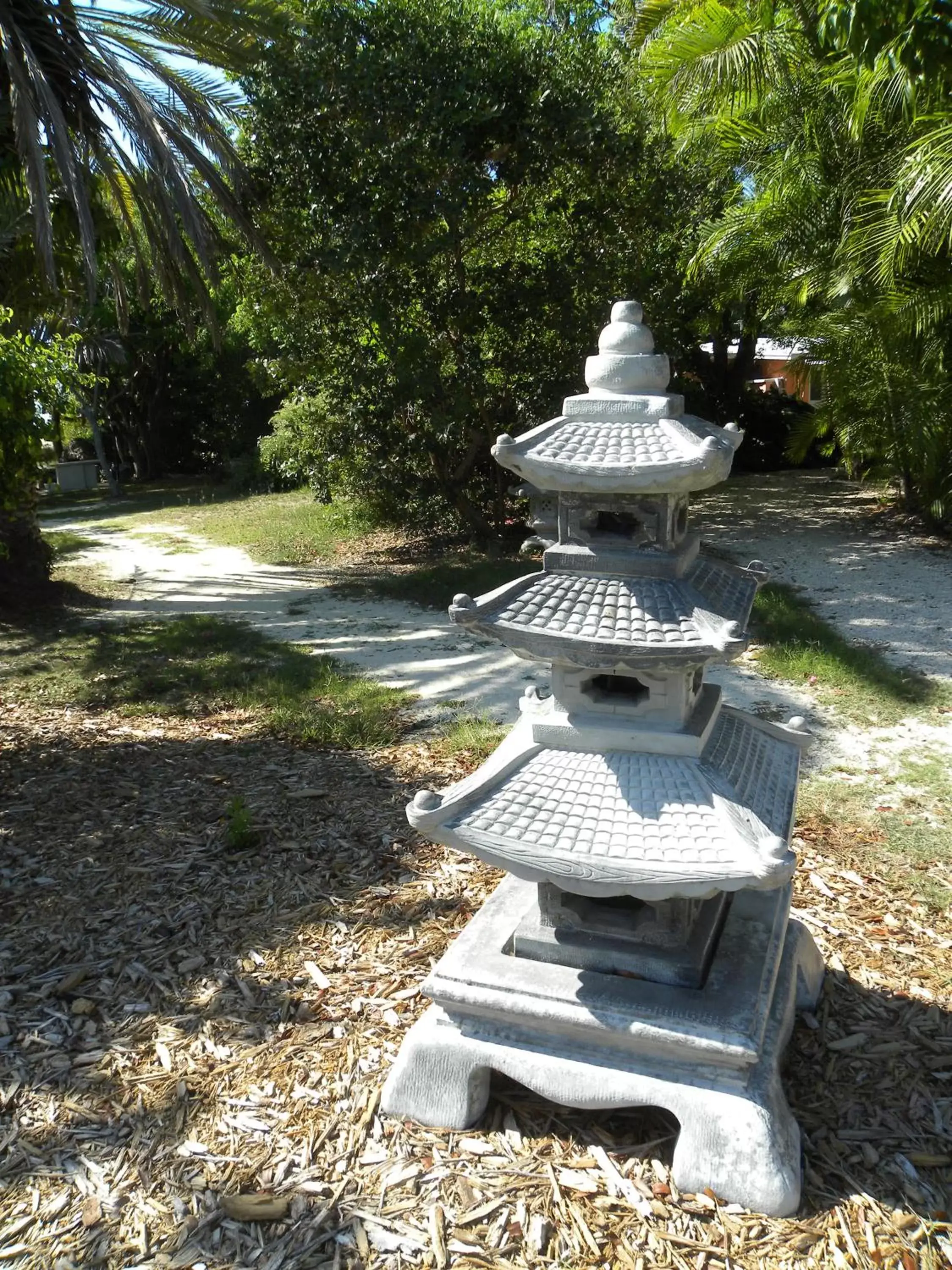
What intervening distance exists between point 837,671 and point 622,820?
19.3 ft

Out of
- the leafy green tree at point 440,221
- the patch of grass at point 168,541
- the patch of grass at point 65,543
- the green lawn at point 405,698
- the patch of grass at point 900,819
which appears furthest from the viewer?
the patch of grass at point 168,541

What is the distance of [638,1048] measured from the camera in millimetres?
3215

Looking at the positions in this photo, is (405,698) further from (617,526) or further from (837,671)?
(617,526)

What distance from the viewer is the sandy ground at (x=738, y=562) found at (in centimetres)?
823

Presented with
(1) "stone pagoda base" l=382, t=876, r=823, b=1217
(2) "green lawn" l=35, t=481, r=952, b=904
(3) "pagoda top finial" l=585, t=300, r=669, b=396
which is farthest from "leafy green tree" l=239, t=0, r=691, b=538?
(1) "stone pagoda base" l=382, t=876, r=823, b=1217

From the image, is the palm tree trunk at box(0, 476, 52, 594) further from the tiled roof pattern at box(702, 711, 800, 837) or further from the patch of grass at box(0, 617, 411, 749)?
the tiled roof pattern at box(702, 711, 800, 837)

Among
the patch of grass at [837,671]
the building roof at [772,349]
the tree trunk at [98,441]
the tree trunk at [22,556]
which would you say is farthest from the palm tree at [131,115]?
the tree trunk at [98,441]

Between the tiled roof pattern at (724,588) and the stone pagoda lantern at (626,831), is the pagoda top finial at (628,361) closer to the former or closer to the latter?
the stone pagoda lantern at (626,831)

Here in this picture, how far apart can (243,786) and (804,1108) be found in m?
4.17

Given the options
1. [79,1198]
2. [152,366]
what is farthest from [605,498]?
[152,366]

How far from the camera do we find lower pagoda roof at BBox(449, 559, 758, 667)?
301 cm

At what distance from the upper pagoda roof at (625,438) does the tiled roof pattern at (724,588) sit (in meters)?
0.42

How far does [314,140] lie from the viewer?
11.3 meters

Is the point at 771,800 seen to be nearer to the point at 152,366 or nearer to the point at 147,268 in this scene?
the point at 147,268
